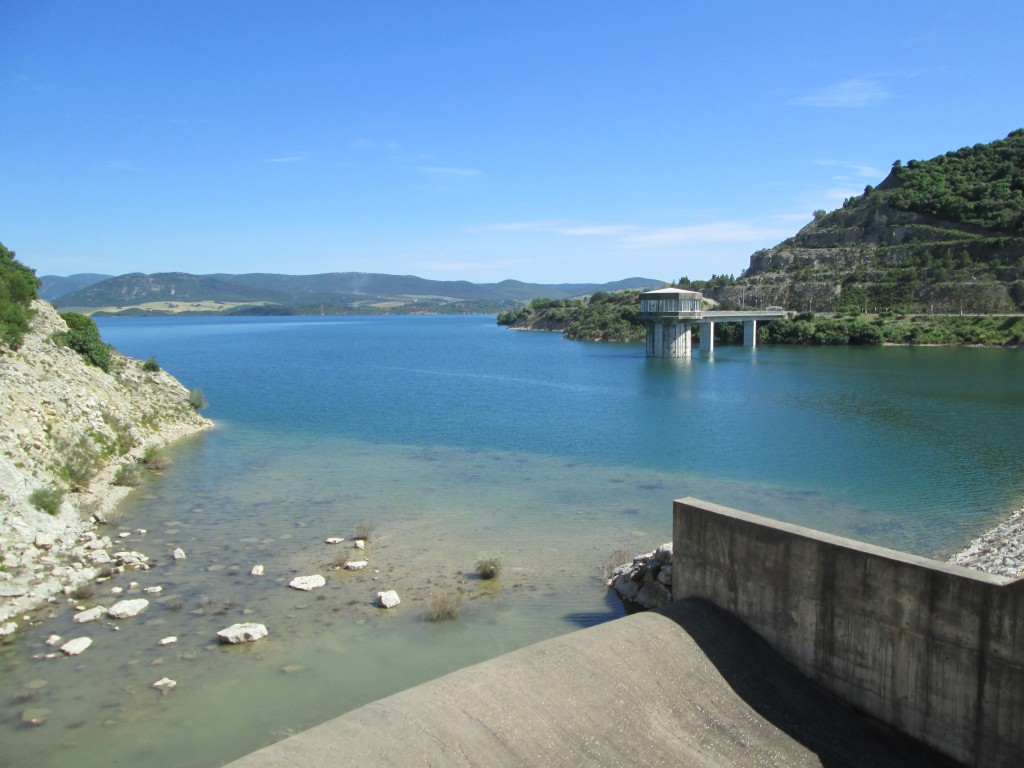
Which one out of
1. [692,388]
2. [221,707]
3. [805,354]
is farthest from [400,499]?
[805,354]

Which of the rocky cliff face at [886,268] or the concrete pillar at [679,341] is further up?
the rocky cliff face at [886,268]

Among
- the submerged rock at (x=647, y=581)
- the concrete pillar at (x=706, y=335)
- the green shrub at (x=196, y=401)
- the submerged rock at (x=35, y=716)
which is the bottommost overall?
the submerged rock at (x=35, y=716)

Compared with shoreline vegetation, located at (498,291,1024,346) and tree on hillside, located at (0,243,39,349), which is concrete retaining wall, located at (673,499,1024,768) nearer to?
tree on hillside, located at (0,243,39,349)

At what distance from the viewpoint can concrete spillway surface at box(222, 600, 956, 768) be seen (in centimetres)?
985

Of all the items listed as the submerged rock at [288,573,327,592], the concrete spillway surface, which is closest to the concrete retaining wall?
the concrete spillway surface

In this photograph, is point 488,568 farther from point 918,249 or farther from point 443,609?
point 918,249

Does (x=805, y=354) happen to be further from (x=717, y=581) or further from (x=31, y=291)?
(x=717, y=581)

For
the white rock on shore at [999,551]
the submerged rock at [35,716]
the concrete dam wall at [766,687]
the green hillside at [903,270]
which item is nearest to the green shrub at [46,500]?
the submerged rock at [35,716]

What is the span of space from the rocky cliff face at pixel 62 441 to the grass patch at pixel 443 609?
8172mm

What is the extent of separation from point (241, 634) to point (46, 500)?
9.13 meters

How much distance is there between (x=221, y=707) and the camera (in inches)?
516

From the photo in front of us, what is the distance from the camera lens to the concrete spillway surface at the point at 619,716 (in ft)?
32.3

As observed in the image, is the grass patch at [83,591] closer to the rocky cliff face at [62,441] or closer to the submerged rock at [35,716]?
the rocky cliff face at [62,441]

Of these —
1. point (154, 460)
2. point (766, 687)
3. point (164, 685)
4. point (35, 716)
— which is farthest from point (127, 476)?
point (766, 687)
